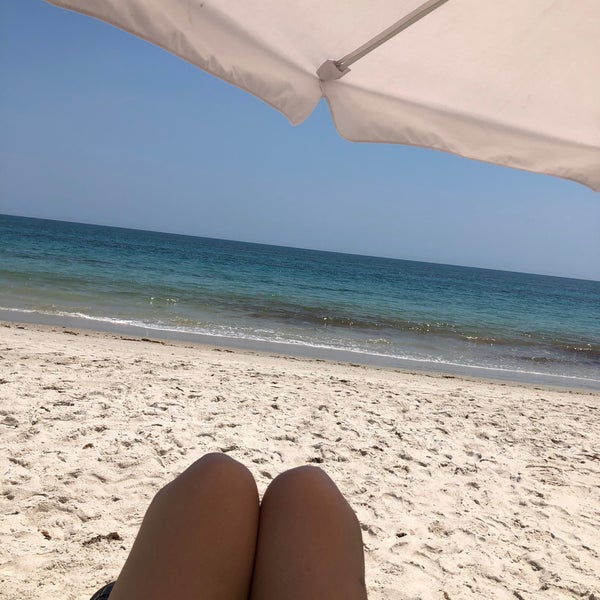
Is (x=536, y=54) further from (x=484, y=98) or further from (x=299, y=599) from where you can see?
(x=299, y=599)

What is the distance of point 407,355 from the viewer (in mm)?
11297

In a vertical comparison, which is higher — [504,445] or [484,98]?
[484,98]

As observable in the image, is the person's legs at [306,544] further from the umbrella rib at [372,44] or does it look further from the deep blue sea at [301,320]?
the deep blue sea at [301,320]

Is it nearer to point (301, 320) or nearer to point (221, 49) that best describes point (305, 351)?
point (301, 320)

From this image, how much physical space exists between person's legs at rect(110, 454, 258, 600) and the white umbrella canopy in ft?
3.65

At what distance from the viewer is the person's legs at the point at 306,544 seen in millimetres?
1217

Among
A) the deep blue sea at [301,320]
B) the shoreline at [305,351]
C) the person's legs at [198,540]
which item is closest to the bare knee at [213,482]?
the person's legs at [198,540]

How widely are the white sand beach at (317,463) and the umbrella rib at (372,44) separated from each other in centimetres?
214

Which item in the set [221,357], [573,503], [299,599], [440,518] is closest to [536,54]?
[299,599]

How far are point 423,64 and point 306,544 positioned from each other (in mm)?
1477

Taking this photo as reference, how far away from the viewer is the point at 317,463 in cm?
387

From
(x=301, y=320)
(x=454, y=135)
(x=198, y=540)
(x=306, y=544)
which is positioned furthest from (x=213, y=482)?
(x=301, y=320)

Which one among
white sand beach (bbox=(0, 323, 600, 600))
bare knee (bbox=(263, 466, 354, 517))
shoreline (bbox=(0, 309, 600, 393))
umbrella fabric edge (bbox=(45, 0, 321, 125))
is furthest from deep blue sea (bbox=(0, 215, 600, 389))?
bare knee (bbox=(263, 466, 354, 517))

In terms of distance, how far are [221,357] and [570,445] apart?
4.55 meters
